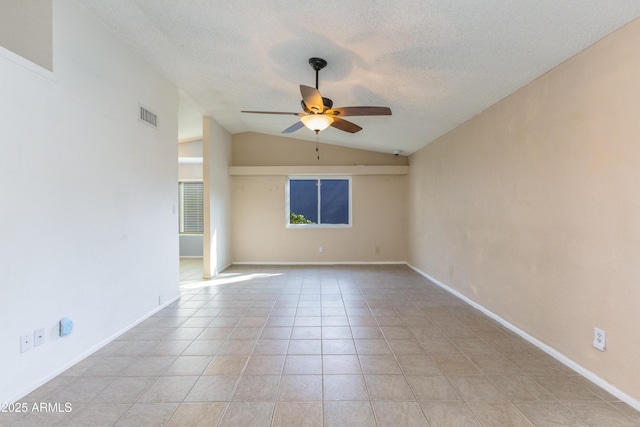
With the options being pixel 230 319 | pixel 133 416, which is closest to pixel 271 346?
pixel 230 319

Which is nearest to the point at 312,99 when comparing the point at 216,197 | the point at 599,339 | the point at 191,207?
the point at 599,339

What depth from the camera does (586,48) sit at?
2053 millimetres

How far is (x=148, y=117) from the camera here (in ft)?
10.6

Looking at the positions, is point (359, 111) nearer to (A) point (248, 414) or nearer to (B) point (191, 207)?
(A) point (248, 414)

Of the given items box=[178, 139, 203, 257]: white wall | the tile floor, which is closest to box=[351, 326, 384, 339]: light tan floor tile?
the tile floor

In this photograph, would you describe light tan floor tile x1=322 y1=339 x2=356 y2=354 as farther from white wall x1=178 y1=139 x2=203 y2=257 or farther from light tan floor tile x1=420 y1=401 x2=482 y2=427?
white wall x1=178 y1=139 x2=203 y2=257

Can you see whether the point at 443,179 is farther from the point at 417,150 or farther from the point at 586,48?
the point at 586,48

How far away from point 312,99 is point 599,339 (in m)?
2.73

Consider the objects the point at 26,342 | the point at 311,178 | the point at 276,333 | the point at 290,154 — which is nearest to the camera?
the point at 26,342

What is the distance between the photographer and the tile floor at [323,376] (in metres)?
1.69

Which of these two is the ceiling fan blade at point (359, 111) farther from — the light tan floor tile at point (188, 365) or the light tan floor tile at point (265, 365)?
the light tan floor tile at point (188, 365)

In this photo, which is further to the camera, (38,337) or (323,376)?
(323,376)

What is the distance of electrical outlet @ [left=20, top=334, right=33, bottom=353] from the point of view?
1862mm

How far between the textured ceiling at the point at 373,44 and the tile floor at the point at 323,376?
2360mm
